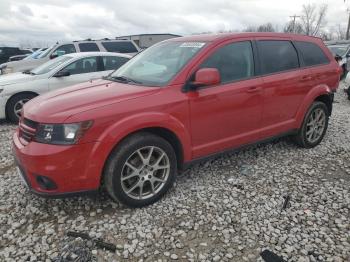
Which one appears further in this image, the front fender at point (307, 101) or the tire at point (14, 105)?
the tire at point (14, 105)

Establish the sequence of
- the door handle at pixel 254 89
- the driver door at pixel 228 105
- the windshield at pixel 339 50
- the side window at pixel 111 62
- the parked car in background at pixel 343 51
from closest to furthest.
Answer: the driver door at pixel 228 105
the door handle at pixel 254 89
the side window at pixel 111 62
the parked car in background at pixel 343 51
the windshield at pixel 339 50

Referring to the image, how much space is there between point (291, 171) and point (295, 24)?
59989 mm

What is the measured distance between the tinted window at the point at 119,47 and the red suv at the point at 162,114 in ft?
24.9

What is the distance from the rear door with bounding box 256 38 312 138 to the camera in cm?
443

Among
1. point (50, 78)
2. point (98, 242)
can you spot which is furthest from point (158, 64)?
point (50, 78)

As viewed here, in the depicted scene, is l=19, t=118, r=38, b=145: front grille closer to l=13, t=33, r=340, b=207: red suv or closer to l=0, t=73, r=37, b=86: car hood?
l=13, t=33, r=340, b=207: red suv

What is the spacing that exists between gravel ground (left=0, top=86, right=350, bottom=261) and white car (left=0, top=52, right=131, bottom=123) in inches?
118

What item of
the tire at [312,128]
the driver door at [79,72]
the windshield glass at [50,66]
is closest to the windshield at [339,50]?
the tire at [312,128]

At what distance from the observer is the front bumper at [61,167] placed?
3.04 meters

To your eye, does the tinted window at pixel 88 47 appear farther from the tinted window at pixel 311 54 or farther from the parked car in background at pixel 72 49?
the tinted window at pixel 311 54

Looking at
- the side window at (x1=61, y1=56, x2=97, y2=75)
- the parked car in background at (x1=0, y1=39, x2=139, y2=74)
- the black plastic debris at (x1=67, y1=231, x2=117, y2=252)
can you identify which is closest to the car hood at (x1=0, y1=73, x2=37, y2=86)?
the side window at (x1=61, y1=56, x2=97, y2=75)

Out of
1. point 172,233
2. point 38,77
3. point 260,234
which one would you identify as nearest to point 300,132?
point 260,234

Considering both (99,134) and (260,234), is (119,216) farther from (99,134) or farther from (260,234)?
(260,234)

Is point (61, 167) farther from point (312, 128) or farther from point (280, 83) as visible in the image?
point (312, 128)
